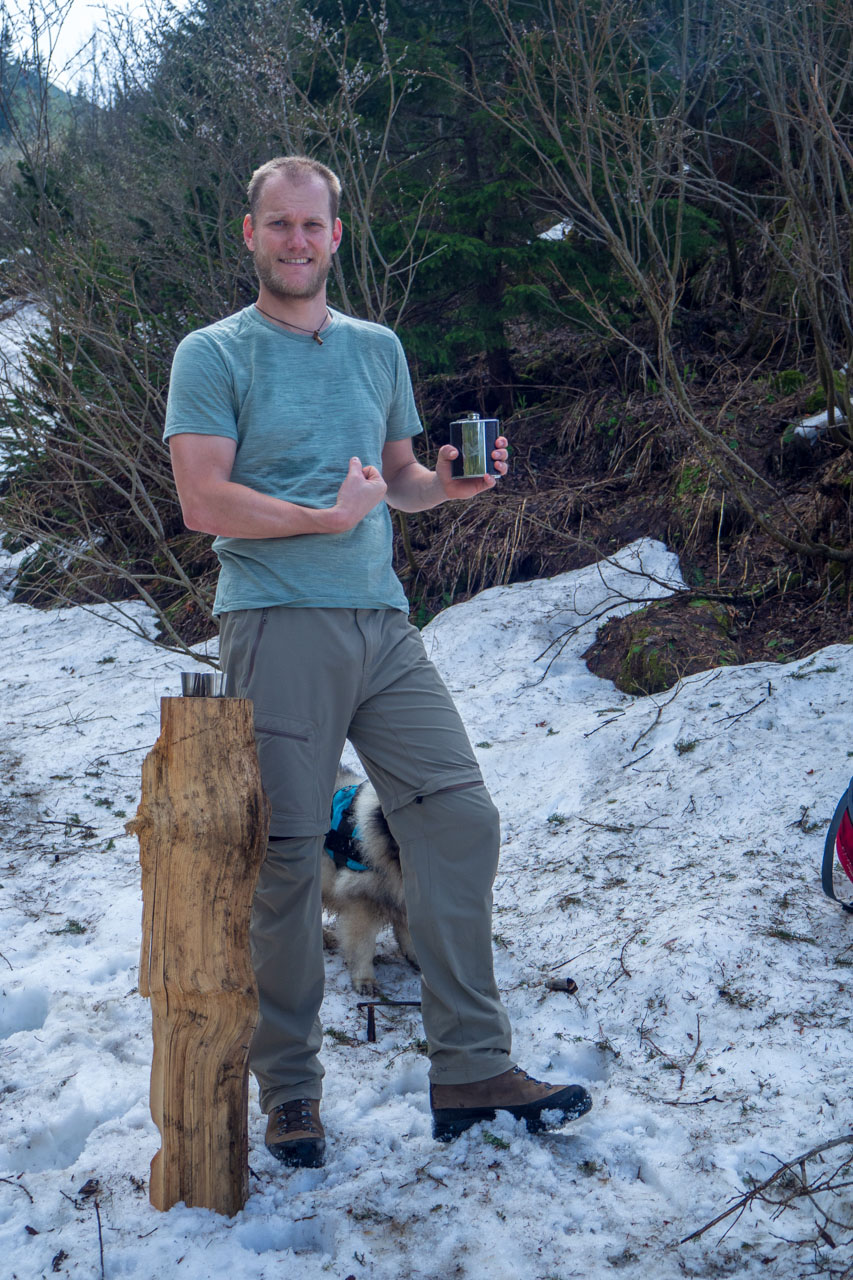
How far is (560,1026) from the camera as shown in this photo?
9.73 feet

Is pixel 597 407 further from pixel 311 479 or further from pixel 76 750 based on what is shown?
pixel 311 479

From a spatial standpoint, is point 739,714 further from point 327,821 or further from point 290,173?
point 290,173

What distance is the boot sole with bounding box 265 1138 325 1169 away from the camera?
2.33 metres

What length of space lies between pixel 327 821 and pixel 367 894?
41.8 inches

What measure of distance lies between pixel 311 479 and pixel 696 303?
21.8 feet

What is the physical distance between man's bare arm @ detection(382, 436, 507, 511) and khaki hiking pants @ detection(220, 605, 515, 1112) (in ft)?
1.33

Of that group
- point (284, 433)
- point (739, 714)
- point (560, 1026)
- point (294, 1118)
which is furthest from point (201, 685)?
point (739, 714)

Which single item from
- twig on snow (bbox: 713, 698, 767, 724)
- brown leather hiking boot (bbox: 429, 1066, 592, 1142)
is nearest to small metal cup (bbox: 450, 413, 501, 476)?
brown leather hiking boot (bbox: 429, 1066, 592, 1142)

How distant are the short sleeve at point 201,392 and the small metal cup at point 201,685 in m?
0.57

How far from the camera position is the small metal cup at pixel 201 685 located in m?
2.10

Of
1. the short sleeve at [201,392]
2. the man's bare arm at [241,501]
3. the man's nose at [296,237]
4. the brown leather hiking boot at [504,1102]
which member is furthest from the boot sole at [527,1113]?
the man's nose at [296,237]

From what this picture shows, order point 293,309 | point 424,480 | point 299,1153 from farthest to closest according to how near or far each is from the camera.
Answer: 1. point 424,480
2. point 293,309
3. point 299,1153

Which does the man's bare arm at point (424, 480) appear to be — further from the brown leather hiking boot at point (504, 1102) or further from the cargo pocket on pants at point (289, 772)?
the brown leather hiking boot at point (504, 1102)

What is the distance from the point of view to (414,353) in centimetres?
709
